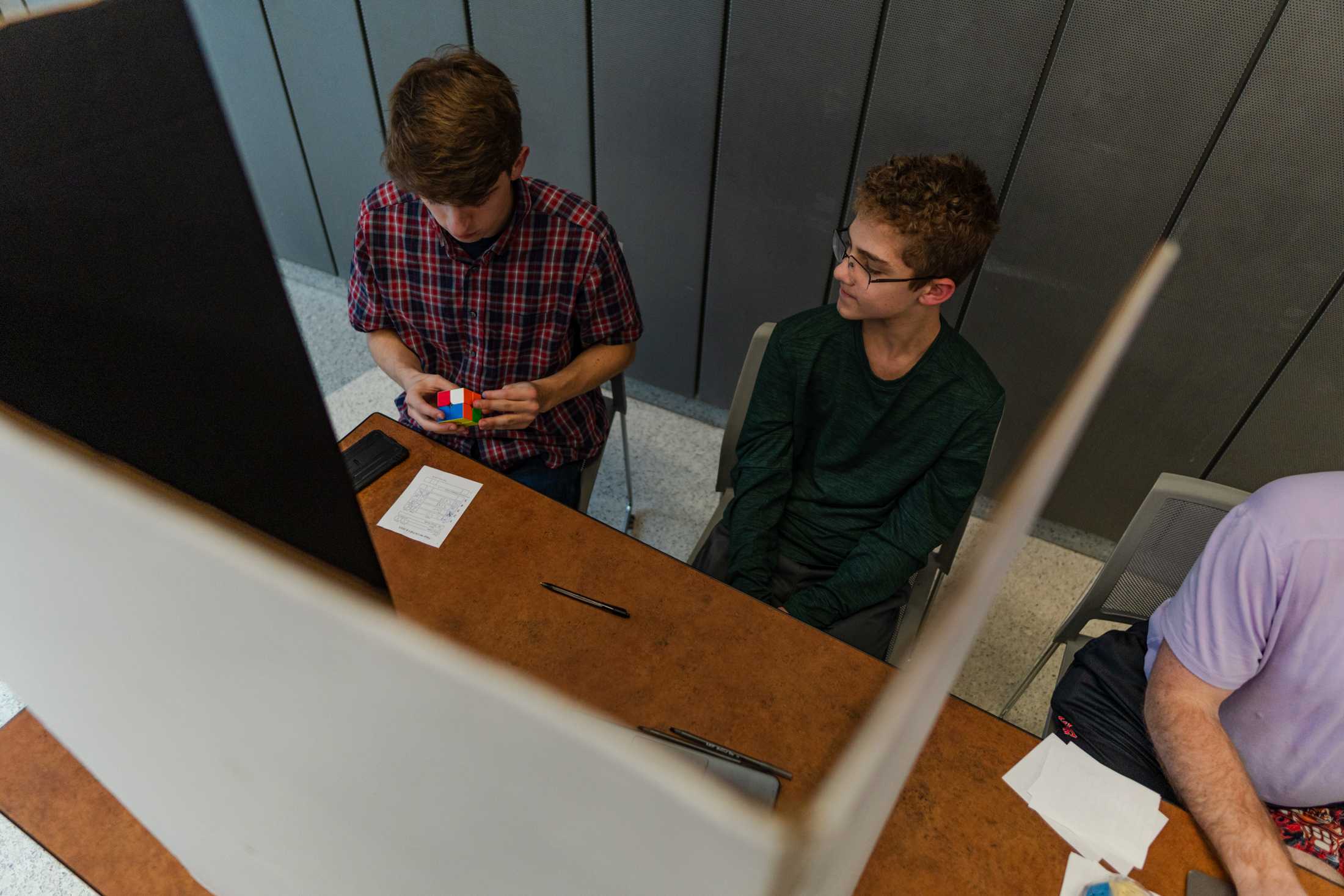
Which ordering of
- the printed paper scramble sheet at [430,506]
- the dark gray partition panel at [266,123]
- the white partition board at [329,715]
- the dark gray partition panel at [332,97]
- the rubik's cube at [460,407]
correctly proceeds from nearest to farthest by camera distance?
the white partition board at [329,715]
the printed paper scramble sheet at [430,506]
the rubik's cube at [460,407]
the dark gray partition panel at [332,97]
the dark gray partition panel at [266,123]

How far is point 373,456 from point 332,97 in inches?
80.0

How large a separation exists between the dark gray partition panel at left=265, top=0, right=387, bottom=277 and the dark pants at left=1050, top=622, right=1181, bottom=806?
2.65 meters

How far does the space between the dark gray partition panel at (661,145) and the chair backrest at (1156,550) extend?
1.61m

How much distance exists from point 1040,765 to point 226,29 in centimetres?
355

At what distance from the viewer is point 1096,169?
199 cm

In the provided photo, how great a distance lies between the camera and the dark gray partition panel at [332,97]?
107 inches

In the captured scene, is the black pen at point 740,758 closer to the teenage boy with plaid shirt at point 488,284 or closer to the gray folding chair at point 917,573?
the gray folding chair at point 917,573

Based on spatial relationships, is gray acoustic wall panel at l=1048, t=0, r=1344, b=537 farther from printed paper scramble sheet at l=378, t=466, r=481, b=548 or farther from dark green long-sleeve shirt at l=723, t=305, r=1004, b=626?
printed paper scramble sheet at l=378, t=466, r=481, b=548

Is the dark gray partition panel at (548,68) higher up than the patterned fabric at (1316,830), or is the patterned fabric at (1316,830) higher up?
the dark gray partition panel at (548,68)

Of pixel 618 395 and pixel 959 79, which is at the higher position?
pixel 959 79

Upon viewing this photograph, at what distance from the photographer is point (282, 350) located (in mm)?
379

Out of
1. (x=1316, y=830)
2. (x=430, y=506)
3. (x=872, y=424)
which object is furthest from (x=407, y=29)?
(x=1316, y=830)

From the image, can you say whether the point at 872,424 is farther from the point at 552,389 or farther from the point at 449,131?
the point at 449,131

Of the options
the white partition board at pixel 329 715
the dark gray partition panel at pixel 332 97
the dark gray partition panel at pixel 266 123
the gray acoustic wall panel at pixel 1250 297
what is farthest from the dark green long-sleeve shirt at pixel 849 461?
the dark gray partition panel at pixel 266 123
